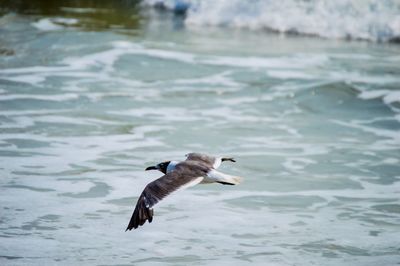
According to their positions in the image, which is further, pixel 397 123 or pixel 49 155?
pixel 397 123

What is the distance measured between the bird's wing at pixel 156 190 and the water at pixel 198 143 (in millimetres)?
376

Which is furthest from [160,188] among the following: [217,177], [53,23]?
[53,23]

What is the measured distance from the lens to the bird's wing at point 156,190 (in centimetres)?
571

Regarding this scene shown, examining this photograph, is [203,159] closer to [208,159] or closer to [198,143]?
[208,159]

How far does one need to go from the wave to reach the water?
56cm

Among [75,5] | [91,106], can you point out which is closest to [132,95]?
[91,106]

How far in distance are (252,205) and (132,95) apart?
451 cm

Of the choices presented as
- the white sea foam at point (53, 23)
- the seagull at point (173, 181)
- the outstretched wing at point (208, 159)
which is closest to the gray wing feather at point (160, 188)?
the seagull at point (173, 181)

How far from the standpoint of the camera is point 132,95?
1143 cm

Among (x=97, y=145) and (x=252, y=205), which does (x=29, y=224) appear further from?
(x=97, y=145)

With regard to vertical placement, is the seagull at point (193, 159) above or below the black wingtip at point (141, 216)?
above

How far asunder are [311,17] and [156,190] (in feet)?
39.0

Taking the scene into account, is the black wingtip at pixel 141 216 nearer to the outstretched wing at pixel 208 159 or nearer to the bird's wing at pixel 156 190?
the bird's wing at pixel 156 190

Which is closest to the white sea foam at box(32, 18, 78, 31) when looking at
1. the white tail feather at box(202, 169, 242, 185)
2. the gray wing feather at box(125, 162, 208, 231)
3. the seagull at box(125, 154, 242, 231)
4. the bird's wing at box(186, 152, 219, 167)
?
the bird's wing at box(186, 152, 219, 167)
